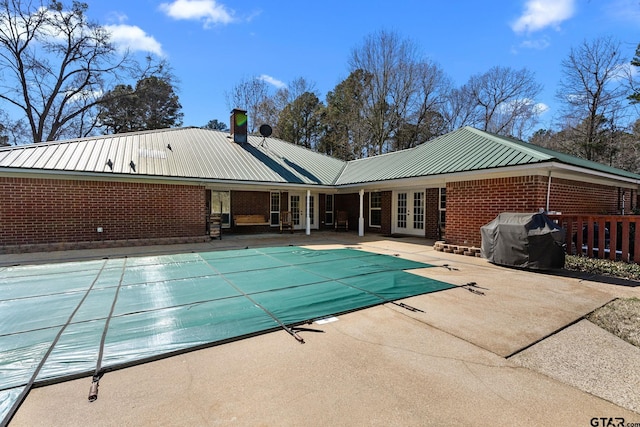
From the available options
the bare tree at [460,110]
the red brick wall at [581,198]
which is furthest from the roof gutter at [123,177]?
the bare tree at [460,110]

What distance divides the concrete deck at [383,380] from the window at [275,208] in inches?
453

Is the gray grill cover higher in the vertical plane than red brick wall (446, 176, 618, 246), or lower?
lower

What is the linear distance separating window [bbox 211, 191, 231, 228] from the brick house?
4cm

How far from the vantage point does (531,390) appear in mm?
2537

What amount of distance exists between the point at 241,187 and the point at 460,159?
28.6 feet

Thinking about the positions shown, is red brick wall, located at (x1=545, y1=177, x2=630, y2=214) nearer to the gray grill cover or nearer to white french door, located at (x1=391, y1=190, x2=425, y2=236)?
the gray grill cover

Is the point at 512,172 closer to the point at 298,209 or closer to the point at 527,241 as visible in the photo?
the point at 527,241

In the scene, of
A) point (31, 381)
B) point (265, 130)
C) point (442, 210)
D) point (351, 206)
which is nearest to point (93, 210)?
point (31, 381)

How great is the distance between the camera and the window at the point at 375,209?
14.8 meters

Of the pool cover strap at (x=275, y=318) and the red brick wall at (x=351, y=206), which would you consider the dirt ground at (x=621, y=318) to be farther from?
the red brick wall at (x=351, y=206)

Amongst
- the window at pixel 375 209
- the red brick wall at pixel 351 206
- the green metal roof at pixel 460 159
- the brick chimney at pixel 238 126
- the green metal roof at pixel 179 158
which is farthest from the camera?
the brick chimney at pixel 238 126

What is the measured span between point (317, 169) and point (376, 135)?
1124cm

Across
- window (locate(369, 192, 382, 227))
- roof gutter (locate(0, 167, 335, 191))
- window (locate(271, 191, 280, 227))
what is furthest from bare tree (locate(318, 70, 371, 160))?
roof gutter (locate(0, 167, 335, 191))

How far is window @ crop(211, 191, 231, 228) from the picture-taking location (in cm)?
1373
